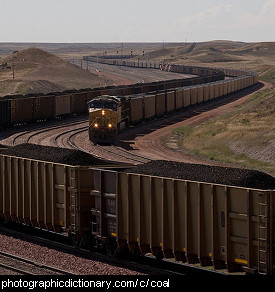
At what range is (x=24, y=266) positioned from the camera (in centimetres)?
2125

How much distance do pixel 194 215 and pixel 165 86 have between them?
8036cm

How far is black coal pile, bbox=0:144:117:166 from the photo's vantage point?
76.6ft

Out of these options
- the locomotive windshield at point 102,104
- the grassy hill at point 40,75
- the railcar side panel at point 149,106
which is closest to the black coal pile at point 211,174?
the locomotive windshield at point 102,104

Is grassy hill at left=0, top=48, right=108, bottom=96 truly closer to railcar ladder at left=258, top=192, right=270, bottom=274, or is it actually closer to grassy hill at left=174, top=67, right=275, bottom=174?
grassy hill at left=174, top=67, right=275, bottom=174

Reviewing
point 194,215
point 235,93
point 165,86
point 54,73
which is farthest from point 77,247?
point 54,73

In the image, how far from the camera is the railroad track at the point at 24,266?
20.3 metres

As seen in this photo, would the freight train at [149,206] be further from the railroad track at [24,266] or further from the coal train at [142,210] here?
the railroad track at [24,266]

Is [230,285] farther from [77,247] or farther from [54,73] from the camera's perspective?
[54,73]

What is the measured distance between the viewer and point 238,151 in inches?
1880

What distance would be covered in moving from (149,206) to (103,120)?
30787 mm

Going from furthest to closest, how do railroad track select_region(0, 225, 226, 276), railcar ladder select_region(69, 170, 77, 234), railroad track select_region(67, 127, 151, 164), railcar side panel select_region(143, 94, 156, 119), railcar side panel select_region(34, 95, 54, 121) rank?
railcar side panel select_region(143, 94, 156, 119) → railcar side panel select_region(34, 95, 54, 121) → railroad track select_region(67, 127, 151, 164) → railcar ladder select_region(69, 170, 77, 234) → railroad track select_region(0, 225, 226, 276)

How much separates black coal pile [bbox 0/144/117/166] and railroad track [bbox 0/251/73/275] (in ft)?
12.3

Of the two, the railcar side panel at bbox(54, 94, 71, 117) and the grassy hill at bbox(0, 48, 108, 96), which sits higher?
the grassy hill at bbox(0, 48, 108, 96)

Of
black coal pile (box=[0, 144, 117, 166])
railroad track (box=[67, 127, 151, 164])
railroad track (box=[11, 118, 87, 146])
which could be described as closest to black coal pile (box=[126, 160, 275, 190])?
black coal pile (box=[0, 144, 117, 166])
